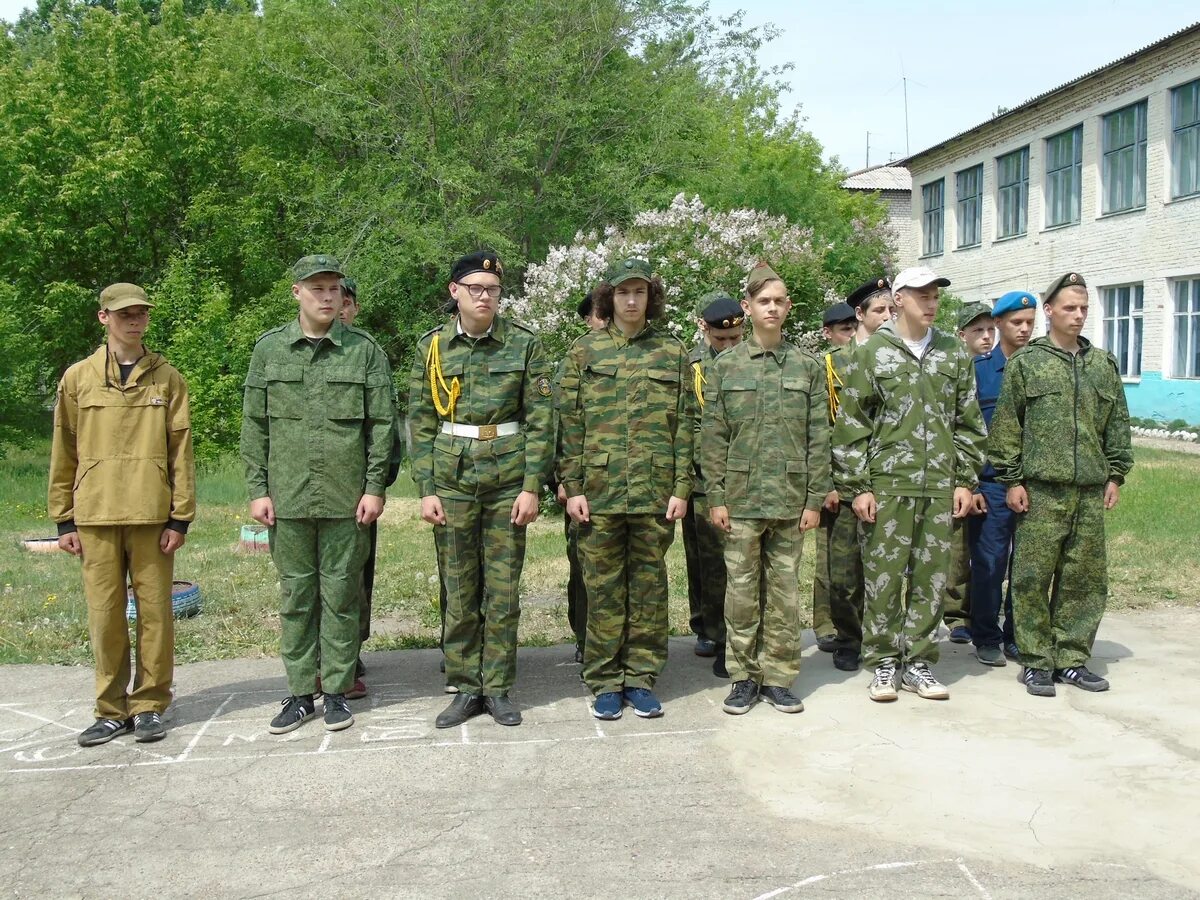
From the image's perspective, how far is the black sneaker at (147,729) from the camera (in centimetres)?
514

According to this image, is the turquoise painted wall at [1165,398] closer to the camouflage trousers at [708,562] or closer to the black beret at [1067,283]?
the black beret at [1067,283]

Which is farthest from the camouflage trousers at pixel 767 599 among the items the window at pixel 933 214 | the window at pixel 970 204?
the window at pixel 933 214

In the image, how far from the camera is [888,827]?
4074 millimetres

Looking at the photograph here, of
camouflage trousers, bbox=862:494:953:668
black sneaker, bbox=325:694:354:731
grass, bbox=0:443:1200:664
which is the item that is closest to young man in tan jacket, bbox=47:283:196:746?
black sneaker, bbox=325:694:354:731

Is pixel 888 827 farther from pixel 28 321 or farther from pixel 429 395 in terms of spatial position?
pixel 28 321

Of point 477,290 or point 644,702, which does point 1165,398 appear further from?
point 477,290

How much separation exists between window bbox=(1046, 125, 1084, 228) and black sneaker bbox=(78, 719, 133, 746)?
24030 millimetres

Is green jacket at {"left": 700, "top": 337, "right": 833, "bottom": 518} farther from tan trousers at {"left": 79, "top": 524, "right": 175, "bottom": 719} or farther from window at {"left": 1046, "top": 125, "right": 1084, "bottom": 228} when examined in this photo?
window at {"left": 1046, "top": 125, "right": 1084, "bottom": 228}

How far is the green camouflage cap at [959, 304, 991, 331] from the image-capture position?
266 inches

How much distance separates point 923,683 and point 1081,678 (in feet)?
2.85

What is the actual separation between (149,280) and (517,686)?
69.5 feet

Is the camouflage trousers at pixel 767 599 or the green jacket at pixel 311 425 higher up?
the green jacket at pixel 311 425

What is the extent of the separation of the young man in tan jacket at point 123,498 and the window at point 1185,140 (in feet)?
68.4

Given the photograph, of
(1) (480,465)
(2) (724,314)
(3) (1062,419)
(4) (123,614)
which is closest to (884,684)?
(3) (1062,419)
